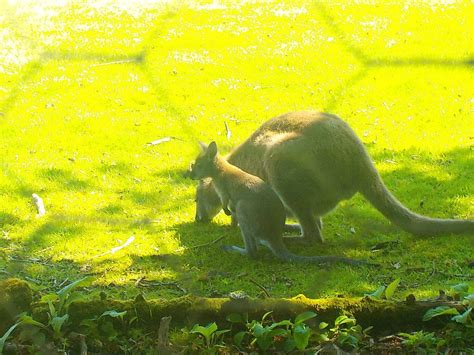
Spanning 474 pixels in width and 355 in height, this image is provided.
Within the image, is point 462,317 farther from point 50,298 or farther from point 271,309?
point 50,298

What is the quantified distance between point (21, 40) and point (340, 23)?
3.49 m

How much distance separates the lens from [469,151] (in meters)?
7.66

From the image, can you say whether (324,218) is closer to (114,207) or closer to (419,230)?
(419,230)

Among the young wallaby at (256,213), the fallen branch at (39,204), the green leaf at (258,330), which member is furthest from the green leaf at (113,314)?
the fallen branch at (39,204)

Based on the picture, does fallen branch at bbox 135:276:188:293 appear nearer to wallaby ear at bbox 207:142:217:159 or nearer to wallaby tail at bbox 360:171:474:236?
wallaby ear at bbox 207:142:217:159

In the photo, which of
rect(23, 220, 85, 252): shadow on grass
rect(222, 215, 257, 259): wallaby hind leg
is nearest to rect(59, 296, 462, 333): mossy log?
rect(222, 215, 257, 259): wallaby hind leg

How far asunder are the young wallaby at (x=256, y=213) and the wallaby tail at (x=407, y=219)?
0.70 m

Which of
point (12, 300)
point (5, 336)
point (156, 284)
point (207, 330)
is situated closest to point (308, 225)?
point (156, 284)

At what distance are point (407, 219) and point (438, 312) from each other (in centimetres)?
233

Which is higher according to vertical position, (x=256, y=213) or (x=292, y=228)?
(x=256, y=213)

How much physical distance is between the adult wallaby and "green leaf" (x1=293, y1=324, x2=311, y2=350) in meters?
2.56

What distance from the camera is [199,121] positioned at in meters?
8.52

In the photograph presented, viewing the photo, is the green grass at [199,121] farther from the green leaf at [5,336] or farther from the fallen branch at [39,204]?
the green leaf at [5,336]

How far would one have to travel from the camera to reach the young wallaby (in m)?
5.44
